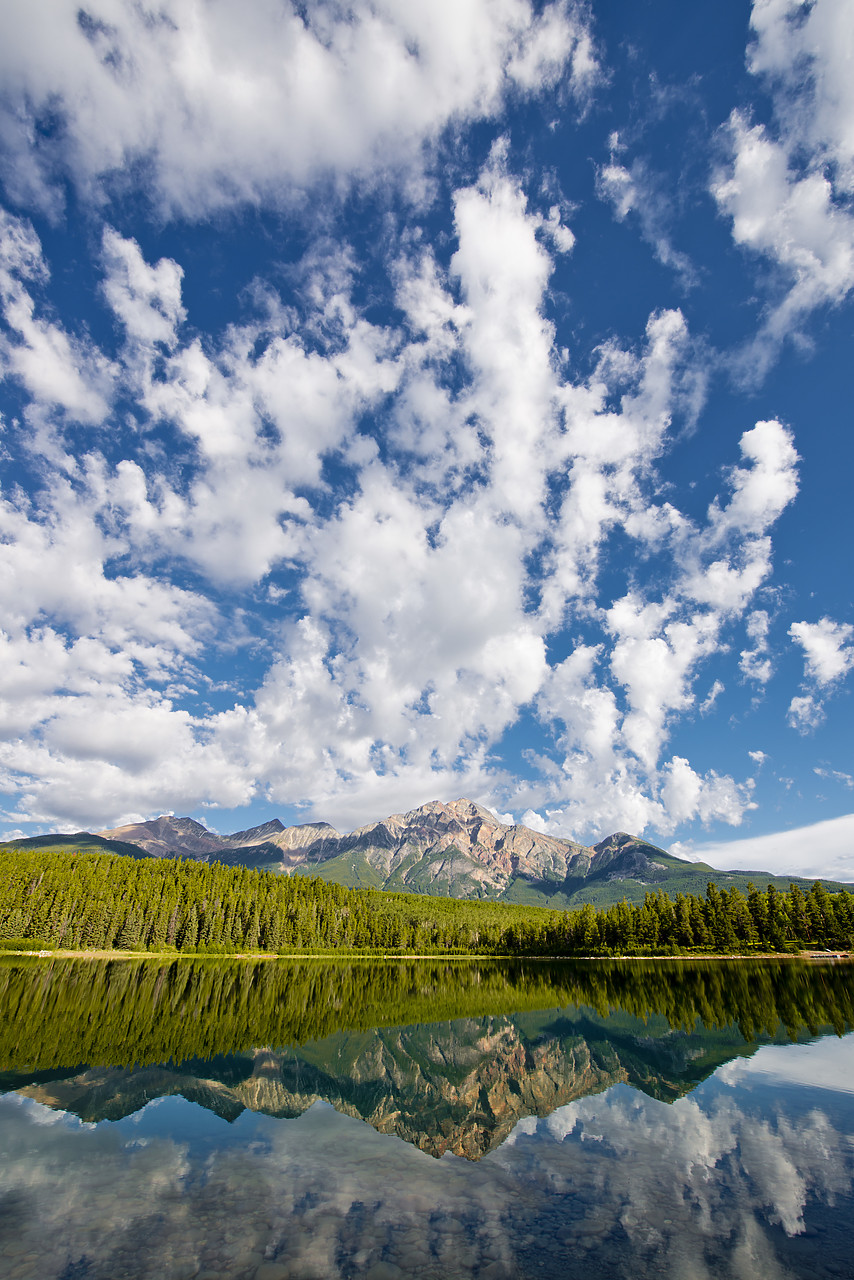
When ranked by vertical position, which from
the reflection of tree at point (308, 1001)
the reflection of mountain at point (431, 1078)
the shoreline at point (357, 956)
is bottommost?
the shoreline at point (357, 956)

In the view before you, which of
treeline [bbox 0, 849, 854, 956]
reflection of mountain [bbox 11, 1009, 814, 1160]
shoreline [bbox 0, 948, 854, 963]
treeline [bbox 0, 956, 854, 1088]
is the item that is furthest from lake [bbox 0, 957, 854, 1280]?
treeline [bbox 0, 849, 854, 956]

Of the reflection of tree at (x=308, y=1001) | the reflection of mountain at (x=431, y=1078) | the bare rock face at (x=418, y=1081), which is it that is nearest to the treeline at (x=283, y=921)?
the reflection of tree at (x=308, y=1001)

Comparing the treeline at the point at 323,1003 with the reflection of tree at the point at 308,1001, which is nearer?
the treeline at the point at 323,1003

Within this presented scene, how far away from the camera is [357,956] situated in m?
166

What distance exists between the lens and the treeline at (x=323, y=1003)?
39000 millimetres

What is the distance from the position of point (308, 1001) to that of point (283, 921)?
122 meters

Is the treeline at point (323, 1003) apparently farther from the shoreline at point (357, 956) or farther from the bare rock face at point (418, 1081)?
the shoreline at point (357, 956)

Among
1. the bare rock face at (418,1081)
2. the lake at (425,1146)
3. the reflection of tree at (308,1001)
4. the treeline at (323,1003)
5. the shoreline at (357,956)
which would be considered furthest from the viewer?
the shoreline at (357,956)

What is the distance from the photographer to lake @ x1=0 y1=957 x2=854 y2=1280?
547 inches

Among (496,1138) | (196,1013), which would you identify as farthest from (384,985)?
(496,1138)

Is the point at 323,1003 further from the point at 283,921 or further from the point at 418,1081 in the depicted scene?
the point at 283,921

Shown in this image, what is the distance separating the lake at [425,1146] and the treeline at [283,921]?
112 metres

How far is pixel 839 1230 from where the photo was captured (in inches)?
577

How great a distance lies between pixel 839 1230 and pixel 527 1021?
43945 millimetres
